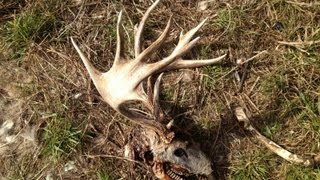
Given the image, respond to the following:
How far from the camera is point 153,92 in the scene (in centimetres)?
418

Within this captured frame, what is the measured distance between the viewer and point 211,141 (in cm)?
469

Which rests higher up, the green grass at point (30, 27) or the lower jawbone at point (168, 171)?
the green grass at point (30, 27)

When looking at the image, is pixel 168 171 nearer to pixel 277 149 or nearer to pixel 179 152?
pixel 179 152

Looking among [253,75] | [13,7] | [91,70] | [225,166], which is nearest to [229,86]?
[253,75]

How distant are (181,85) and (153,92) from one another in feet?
2.39

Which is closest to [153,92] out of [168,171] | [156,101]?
[156,101]

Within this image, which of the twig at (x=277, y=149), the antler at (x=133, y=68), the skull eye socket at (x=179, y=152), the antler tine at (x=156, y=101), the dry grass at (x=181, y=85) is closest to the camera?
the antler at (x=133, y=68)

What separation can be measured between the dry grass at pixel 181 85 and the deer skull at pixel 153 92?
29cm

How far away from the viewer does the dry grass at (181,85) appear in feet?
15.3

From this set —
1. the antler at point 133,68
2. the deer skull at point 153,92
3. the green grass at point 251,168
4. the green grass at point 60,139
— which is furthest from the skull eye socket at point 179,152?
the green grass at point 60,139

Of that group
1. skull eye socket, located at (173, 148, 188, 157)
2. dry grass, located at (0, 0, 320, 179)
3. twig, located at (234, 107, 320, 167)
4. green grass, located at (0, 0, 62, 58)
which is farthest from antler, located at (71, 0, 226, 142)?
green grass, located at (0, 0, 62, 58)

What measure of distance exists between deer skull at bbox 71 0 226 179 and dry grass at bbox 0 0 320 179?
0.29 m

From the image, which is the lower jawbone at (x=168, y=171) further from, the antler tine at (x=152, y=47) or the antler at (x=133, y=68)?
the antler tine at (x=152, y=47)

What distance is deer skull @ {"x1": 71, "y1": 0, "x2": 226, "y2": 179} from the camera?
12.1 feet
